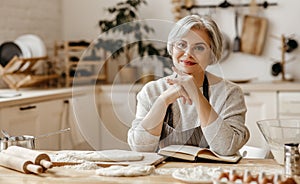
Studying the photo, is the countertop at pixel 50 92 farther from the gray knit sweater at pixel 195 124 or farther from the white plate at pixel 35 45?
the gray knit sweater at pixel 195 124

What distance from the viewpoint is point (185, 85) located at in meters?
1.71

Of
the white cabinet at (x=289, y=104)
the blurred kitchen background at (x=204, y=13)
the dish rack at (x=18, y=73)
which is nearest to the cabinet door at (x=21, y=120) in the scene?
the dish rack at (x=18, y=73)

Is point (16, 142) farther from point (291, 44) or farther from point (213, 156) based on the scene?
point (291, 44)

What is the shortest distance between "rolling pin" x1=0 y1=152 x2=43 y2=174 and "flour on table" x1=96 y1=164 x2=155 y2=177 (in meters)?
0.18

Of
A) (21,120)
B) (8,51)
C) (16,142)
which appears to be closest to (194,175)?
(16,142)

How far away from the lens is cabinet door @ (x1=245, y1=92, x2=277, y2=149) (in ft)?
12.6

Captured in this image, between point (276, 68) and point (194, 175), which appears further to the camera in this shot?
point (276, 68)

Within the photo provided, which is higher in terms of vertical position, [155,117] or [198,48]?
[198,48]

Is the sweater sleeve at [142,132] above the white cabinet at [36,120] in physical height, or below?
above

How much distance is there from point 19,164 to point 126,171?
1.07ft

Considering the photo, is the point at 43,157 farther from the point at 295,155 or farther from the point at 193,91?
the point at 295,155

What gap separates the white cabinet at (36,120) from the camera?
10.1 feet

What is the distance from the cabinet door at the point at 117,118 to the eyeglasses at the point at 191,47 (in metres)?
0.21

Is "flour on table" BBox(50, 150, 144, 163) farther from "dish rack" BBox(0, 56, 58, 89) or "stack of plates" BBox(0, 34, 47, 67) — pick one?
"stack of plates" BBox(0, 34, 47, 67)
